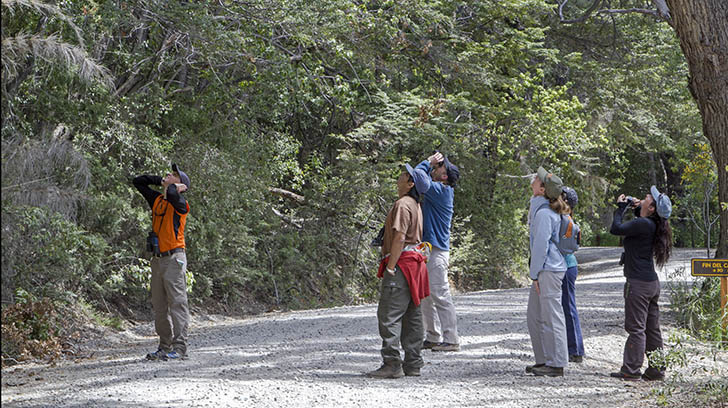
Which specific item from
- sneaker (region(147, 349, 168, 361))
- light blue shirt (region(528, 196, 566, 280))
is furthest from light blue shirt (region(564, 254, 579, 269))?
sneaker (region(147, 349, 168, 361))

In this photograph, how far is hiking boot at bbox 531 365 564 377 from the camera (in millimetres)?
8094

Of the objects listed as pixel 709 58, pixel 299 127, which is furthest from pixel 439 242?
pixel 299 127

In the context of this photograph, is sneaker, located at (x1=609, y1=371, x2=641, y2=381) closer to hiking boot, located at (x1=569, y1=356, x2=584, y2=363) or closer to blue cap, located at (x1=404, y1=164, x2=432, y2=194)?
hiking boot, located at (x1=569, y1=356, x2=584, y2=363)

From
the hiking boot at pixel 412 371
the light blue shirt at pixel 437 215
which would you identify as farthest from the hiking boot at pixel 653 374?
the hiking boot at pixel 412 371

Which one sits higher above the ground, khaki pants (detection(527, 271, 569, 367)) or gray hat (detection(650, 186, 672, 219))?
gray hat (detection(650, 186, 672, 219))

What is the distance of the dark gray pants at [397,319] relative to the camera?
7.50 metres

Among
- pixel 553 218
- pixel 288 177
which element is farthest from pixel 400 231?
pixel 288 177

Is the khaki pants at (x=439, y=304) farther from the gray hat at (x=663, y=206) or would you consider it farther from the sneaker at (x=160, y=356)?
the sneaker at (x=160, y=356)

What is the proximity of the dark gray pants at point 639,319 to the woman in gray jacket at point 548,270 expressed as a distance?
2.49 ft

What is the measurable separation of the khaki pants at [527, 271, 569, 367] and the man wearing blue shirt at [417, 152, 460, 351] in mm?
1059

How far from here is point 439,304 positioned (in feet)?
29.3

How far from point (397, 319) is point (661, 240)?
2.80 metres

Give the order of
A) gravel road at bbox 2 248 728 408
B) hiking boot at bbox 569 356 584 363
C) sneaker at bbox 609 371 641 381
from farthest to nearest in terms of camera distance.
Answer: hiking boot at bbox 569 356 584 363 → sneaker at bbox 609 371 641 381 → gravel road at bbox 2 248 728 408

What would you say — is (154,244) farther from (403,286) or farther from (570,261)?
(570,261)
